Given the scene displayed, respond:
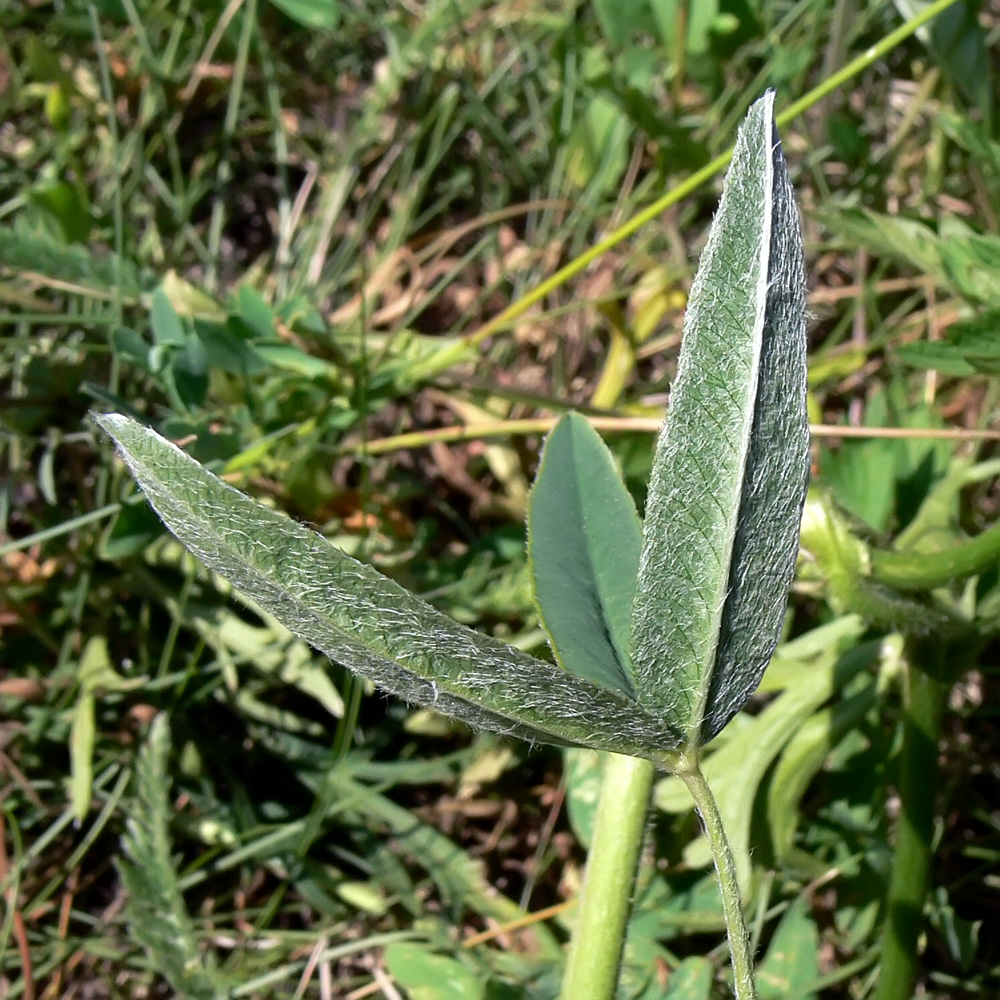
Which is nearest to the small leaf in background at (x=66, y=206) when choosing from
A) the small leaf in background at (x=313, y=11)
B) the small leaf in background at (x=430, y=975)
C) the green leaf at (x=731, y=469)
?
the small leaf in background at (x=313, y=11)

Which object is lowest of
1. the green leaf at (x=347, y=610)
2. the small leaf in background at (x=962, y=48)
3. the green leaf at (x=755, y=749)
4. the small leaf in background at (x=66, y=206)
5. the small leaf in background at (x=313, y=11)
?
the green leaf at (x=755, y=749)

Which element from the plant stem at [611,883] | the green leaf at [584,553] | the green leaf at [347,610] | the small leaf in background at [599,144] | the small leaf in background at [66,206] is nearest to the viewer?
the green leaf at [347,610]

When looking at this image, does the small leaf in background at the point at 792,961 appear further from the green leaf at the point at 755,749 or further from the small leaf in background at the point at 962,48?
the small leaf in background at the point at 962,48

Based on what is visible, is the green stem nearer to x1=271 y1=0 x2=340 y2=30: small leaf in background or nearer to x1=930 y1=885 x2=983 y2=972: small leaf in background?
x1=930 y1=885 x2=983 y2=972: small leaf in background

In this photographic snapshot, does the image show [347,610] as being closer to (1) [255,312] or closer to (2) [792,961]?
(1) [255,312]

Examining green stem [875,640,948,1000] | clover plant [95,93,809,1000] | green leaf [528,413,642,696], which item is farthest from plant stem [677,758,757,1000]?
green stem [875,640,948,1000]

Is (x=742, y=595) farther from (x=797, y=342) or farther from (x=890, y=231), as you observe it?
(x=890, y=231)
